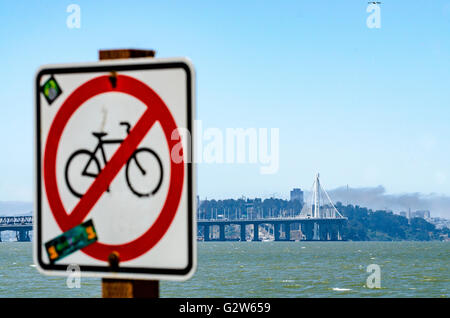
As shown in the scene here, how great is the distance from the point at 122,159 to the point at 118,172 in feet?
0.16

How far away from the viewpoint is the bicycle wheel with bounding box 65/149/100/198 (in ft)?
8.94

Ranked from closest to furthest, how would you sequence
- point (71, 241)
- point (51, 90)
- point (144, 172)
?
point (144, 172)
point (71, 241)
point (51, 90)

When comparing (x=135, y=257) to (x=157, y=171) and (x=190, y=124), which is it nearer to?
(x=157, y=171)

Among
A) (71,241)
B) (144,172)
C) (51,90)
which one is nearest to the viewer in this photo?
(144,172)

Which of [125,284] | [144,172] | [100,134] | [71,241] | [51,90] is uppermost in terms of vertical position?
[51,90]

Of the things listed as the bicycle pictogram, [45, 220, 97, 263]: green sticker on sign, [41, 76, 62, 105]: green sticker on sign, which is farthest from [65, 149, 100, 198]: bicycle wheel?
[41, 76, 62, 105]: green sticker on sign

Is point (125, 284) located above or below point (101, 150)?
below

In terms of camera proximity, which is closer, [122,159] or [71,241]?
[122,159]

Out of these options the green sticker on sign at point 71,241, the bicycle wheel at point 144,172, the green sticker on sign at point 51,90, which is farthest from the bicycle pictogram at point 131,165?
the green sticker on sign at point 51,90

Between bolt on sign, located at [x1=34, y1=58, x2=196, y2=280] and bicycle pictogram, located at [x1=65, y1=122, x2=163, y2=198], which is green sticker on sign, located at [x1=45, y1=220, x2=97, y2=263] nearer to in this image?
bolt on sign, located at [x1=34, y1=58, x2=196, y2=280]

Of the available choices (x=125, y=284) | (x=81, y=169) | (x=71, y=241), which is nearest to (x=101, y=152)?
(x=81, y=169)

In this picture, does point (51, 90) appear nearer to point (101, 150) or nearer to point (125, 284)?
point (101, 150)

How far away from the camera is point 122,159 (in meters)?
2.66

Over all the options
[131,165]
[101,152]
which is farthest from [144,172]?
[101,152]
